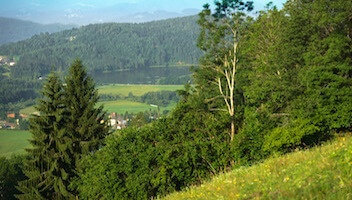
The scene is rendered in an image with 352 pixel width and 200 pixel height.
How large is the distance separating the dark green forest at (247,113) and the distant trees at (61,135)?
18.5 ft

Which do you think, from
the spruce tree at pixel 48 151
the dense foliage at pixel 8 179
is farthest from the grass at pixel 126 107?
the spruce tree at pixel 48 151

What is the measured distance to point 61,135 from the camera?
33.3m

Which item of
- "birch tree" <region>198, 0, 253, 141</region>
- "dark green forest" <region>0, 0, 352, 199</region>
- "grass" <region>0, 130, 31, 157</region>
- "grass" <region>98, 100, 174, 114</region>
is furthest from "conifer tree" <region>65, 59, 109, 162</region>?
"grass" <region>98, 100, 174, 114</region>

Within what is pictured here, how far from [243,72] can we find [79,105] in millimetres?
14880

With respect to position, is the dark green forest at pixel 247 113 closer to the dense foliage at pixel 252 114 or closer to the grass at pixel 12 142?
the dense foliage at pixel 252 114

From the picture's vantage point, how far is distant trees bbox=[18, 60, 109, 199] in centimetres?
3288

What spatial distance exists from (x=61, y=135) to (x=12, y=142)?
8431 cm

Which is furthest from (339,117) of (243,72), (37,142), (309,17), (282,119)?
(37,142)

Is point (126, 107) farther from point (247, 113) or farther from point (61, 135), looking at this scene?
point (247, 113)

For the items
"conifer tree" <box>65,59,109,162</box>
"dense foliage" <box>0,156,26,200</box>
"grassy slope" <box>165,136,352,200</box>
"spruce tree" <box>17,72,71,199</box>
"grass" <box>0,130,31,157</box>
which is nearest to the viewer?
"grassy slope" <box>165,136,352,200</box>

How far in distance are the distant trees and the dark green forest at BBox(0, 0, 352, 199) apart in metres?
5.65

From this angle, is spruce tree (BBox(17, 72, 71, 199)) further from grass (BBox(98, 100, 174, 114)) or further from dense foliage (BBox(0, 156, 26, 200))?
grass (BBox(98, 100, 174, 114))

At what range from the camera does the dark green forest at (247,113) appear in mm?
23469

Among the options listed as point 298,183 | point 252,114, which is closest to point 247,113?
point 252,114
